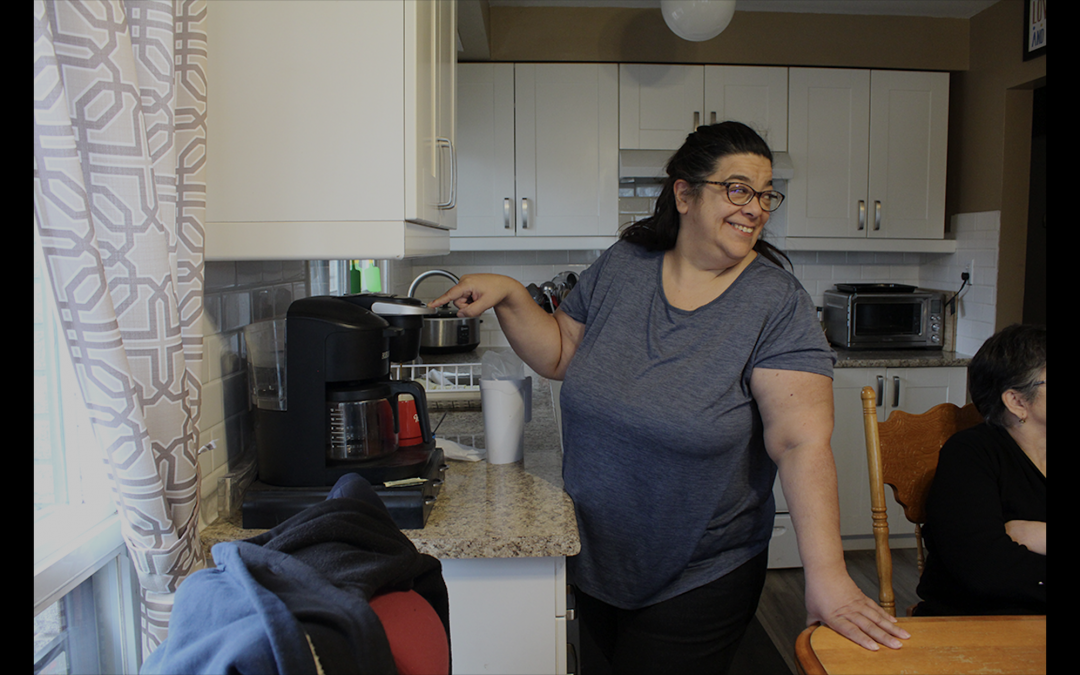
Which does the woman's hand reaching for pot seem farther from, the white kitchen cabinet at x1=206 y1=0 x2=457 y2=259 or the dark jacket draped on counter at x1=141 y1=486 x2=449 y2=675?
the dark jacket draped on counter at x1=141 y1=486 x2=449 y2=675

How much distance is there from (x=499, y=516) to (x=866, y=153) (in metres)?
2.99

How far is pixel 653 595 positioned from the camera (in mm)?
1409

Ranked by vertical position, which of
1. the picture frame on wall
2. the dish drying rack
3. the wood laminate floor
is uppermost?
the picture frame on wall

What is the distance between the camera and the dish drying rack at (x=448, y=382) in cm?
231

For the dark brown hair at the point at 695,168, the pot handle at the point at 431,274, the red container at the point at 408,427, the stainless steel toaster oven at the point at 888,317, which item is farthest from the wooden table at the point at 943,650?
the stainless steel toaster oven at the point at 888,317

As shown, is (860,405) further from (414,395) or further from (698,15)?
(414,395)

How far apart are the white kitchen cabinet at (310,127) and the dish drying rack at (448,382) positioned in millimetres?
1047

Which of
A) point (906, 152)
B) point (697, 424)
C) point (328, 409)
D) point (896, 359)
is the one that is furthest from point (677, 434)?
point (906, 152)

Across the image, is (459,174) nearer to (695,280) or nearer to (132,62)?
(695,280)

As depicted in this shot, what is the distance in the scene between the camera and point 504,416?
1635 millimetres

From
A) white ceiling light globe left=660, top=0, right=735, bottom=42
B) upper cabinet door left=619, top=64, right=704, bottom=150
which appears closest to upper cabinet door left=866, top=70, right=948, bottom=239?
upper cabinet door left=619, top=64, right=704, bottom=150

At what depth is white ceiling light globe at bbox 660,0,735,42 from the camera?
2648mm

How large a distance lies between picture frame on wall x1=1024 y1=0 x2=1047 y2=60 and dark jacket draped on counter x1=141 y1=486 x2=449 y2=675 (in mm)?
3666

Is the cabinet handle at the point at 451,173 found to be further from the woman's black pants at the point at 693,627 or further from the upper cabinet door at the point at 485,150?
the upper cabinet door at the point at 485,150
